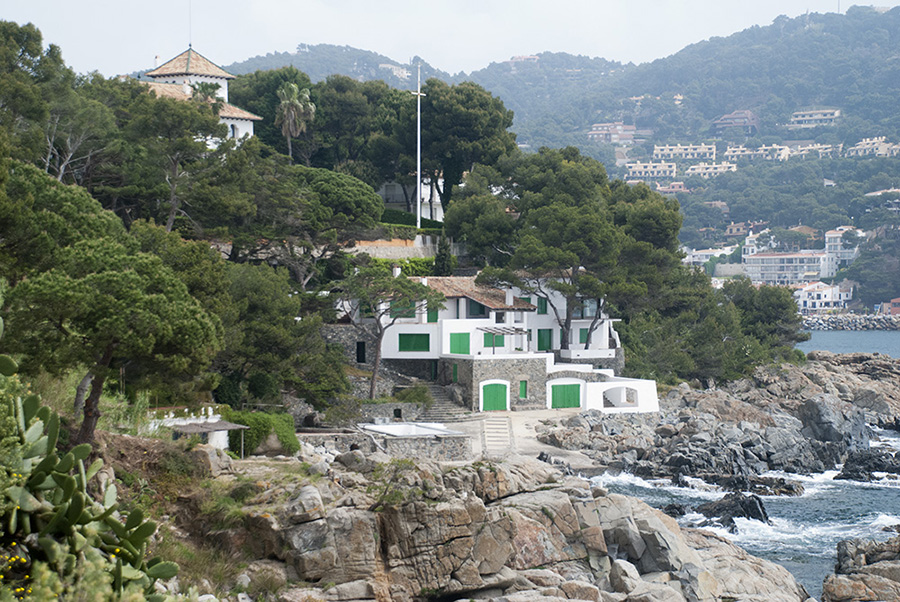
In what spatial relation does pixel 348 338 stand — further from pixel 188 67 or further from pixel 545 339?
pixel 188 67

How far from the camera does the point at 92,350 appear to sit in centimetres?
1722

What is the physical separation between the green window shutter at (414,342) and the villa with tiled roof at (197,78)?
Result: 19.6m

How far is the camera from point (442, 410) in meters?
41.3

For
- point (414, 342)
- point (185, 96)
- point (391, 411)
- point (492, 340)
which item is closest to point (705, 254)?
point (185, 96)

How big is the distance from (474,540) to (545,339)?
3371 centimetres

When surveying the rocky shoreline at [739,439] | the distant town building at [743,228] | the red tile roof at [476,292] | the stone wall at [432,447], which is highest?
the distant town building at [743,228]

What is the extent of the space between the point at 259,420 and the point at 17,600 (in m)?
19.3

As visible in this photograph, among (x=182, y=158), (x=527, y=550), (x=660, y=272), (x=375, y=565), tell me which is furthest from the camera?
(x=660, y=272)

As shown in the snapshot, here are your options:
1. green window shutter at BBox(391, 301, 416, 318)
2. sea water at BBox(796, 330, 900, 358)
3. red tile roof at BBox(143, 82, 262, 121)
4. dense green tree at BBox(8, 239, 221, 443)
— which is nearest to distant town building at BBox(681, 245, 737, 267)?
sea water at BBox(796, 330, 900, 358)

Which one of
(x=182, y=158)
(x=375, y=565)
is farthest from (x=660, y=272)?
(x=375, y=565)

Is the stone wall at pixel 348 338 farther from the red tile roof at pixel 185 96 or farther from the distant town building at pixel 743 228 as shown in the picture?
the distant town building at pixel 743 228

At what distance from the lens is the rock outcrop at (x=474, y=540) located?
16.5 metres

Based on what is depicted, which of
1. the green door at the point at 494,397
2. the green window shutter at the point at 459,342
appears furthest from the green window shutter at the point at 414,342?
the green door at the point at 494,397

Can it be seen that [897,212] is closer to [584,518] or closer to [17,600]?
[584,518]
